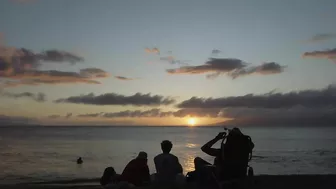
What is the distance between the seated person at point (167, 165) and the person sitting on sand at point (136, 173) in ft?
1.81

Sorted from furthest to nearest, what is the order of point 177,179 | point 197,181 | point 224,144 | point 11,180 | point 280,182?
point 11,180 → point 280,182 → point 177,179 → point 197,181 → point 224,144

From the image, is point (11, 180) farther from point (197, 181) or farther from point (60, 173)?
point (197, 181)

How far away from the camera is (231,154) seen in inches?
319

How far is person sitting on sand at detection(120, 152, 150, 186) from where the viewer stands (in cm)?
1006

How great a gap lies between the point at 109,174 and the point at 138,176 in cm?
89

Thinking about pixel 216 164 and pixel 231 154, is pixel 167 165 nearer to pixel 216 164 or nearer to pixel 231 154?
pixel 216 164

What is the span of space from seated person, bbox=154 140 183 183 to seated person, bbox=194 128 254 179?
1.39 metres

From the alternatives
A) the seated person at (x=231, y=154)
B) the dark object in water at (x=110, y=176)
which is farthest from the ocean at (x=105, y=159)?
the seated person at (x=231, y=154)

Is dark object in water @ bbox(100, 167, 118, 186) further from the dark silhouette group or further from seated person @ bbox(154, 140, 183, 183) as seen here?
seated person @ bbox(154, 140, 183, 183)

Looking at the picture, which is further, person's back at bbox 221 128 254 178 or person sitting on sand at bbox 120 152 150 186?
person sitting on sand at bbox 120 152 150 186

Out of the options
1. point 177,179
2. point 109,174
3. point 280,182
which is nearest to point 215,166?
point 177,179

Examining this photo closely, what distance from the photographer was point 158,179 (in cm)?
982

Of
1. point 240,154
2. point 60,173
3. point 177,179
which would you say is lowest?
point 60,173

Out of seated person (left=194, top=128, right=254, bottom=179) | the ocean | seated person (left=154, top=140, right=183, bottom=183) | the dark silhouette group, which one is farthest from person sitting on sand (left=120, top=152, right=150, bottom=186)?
the ocean
